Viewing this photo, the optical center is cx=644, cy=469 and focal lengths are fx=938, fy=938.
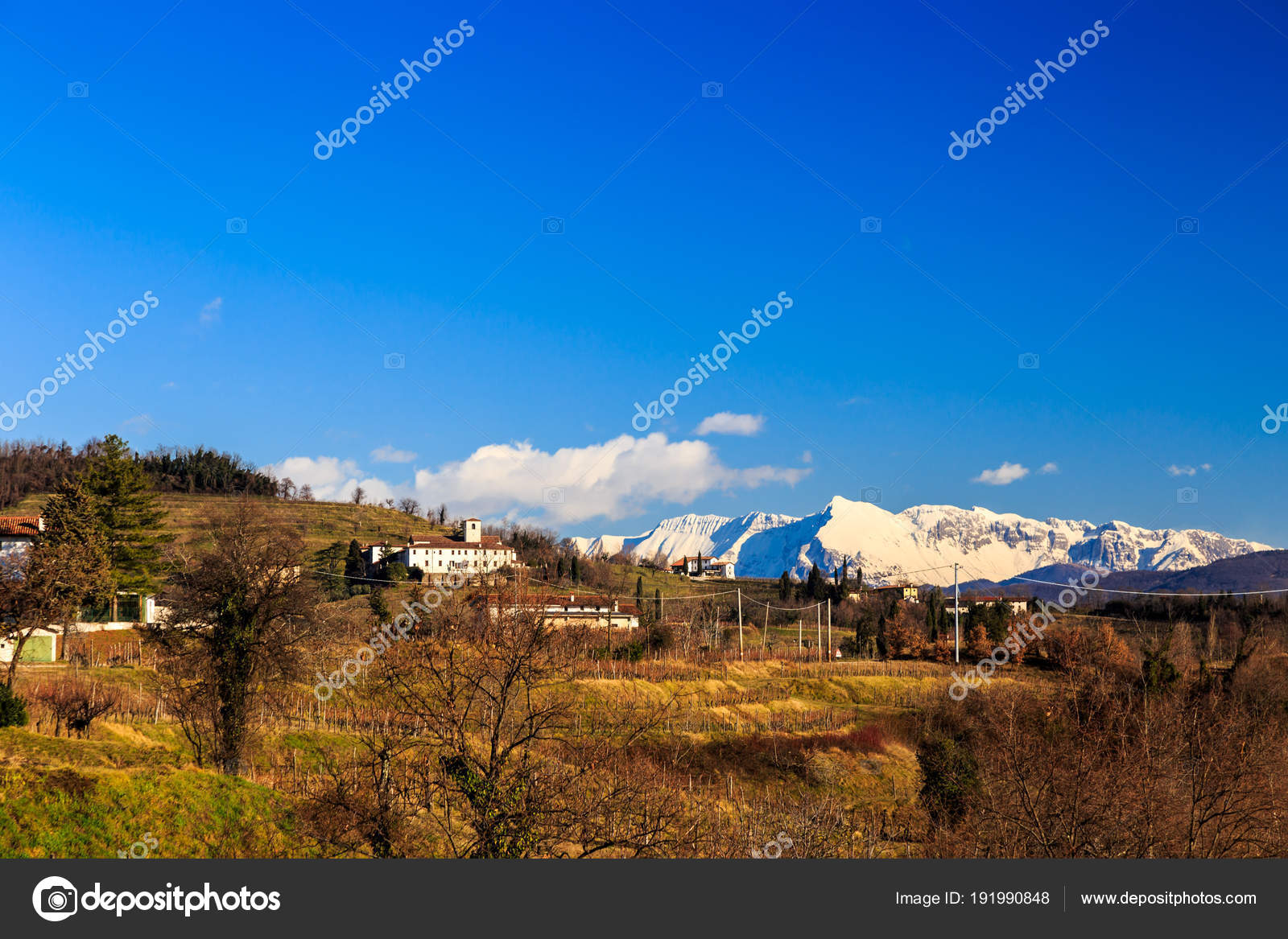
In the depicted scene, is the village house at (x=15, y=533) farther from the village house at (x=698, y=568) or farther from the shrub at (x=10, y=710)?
the village house at (x=698, y=568)

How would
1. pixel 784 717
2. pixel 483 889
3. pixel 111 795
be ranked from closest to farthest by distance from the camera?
pixel 483 889 < pixel 111 795 < pixel 784 717

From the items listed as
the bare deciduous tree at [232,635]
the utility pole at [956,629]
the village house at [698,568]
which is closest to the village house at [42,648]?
the bare deciduous tree at [232,635]

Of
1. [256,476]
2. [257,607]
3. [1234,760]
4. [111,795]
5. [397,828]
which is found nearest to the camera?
[397,828]

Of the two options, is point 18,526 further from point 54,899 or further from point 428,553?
point 54,899

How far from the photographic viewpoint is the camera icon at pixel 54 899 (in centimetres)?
880

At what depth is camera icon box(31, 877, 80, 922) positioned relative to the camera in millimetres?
8805

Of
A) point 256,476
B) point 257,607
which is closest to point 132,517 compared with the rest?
point 257,607

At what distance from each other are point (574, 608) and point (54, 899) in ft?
206

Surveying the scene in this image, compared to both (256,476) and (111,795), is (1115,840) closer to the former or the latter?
(111,795)

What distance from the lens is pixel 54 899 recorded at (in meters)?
8.84

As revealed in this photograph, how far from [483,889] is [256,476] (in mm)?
137842

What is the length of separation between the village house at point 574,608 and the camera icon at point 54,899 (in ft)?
19.2

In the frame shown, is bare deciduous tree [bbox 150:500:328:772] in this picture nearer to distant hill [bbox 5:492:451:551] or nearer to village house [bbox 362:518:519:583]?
distant hill [bbox 5:492:451:551]

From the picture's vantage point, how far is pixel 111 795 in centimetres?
1644
